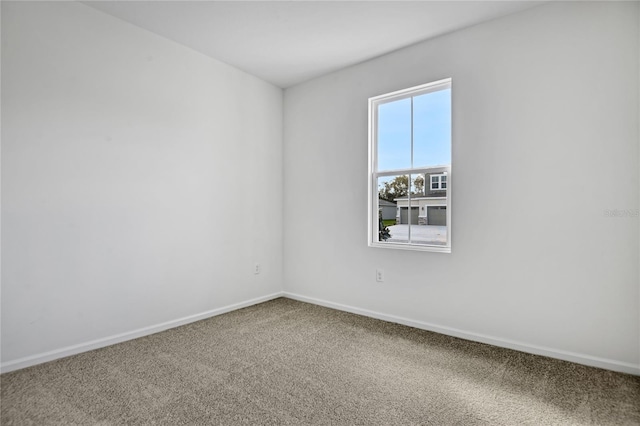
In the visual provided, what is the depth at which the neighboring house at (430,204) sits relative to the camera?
10.2ft

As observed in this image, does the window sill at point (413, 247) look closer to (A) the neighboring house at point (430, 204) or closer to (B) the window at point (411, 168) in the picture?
(B) the window at point (411, 168)

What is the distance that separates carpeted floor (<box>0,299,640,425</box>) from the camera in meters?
1.78

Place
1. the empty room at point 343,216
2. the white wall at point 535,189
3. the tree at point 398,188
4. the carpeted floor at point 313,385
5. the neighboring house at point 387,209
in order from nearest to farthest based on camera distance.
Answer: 1. the carpeted floor at point 313,385
2. the empty room at point 343,216
3. the white wall at point 535,189
4. the tree at point 398,188
5. the neighboring house at point 387,209

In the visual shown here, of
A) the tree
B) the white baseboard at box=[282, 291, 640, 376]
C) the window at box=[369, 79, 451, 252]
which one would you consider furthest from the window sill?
the white baseboard at box=[282, 291, 640, 376]

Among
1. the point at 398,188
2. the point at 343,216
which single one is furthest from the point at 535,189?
the point at 343,216

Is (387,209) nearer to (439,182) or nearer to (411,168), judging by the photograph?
(411,168)

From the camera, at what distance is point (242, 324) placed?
10.6ft

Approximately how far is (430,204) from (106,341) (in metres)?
2.93

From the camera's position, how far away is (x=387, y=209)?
347 centimetres

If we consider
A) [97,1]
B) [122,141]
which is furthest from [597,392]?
[97,1]

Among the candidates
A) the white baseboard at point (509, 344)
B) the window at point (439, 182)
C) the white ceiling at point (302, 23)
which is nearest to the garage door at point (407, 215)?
the window at point (439, 182)

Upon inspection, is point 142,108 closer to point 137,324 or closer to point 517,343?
point 137,324

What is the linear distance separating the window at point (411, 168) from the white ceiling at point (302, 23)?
519mm

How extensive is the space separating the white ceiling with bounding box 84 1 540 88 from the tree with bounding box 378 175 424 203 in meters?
1.24
